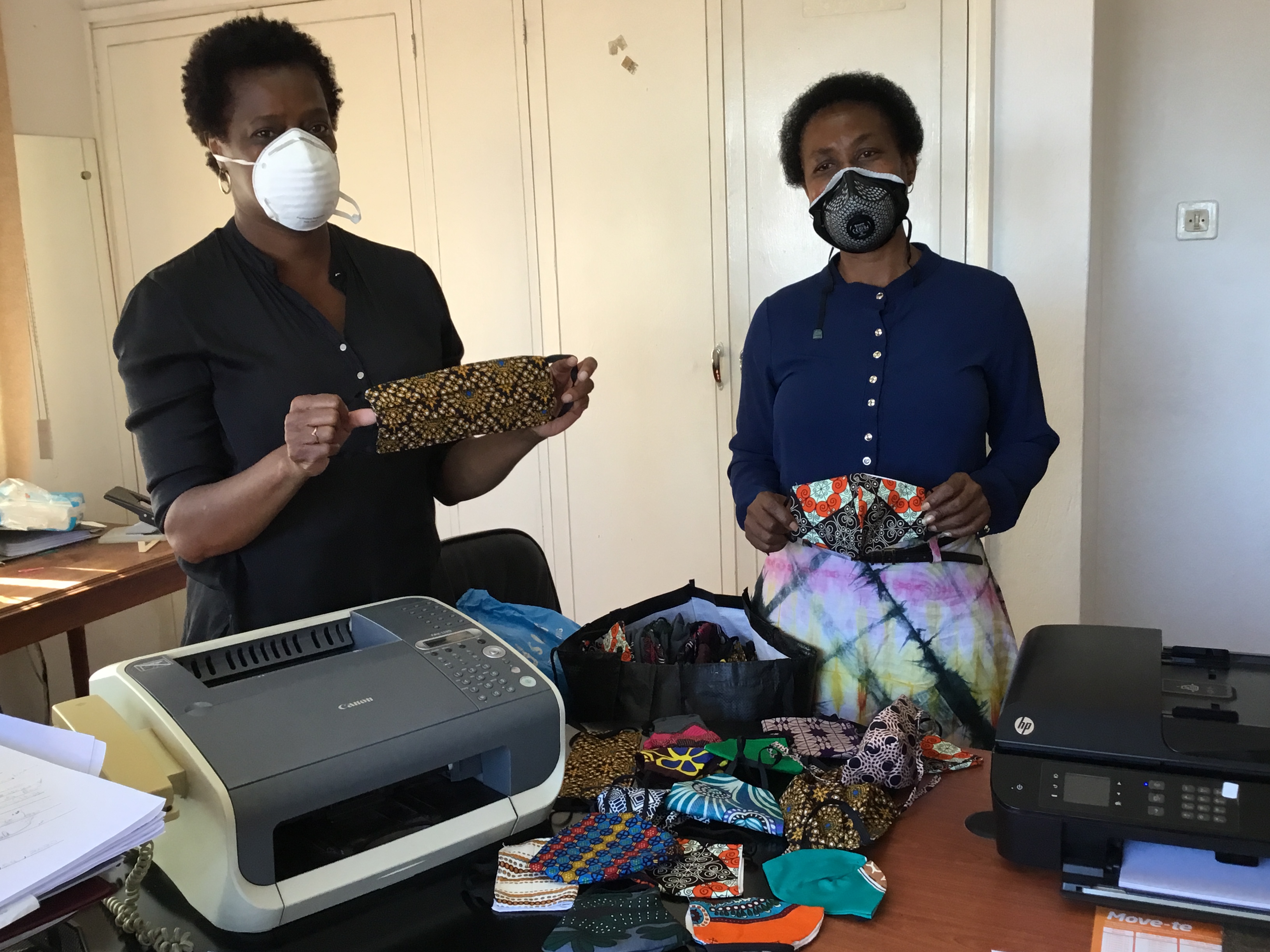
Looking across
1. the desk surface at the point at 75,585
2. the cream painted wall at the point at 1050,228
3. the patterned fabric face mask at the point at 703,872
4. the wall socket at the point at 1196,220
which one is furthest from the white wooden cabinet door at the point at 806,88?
the patterned fabric face mask at the point at 703,872

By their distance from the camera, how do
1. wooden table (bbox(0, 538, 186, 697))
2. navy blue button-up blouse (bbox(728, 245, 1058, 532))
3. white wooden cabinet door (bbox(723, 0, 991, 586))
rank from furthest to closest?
white wooden cabinet door (bbox(723, 0, 991, 586)), wooden table (bbox(0, 538, 186, 697)), navy blue button-up blouse (bbox(728, 245, 1058, 532))

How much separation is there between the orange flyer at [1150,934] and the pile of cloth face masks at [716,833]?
19 centimetres

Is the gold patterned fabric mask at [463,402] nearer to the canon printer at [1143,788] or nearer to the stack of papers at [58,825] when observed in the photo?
the stack of papers at [58,825]

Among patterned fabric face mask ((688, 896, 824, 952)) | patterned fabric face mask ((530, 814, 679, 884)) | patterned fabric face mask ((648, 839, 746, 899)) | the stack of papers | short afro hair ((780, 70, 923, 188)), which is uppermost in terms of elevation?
short afro hair ((780, 70, 923, 188))

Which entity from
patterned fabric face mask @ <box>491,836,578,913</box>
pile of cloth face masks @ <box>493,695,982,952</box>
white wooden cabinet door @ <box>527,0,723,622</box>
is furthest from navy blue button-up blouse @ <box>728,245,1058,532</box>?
white wooden cabinet door @ <box>527,0,723,622</box>

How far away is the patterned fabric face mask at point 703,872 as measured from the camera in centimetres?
103

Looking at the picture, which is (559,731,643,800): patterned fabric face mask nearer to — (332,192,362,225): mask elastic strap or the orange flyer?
the orange flyer

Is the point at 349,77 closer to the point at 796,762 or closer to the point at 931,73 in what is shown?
the point at 931,73

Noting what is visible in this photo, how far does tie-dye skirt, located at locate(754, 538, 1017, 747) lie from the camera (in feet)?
5.14

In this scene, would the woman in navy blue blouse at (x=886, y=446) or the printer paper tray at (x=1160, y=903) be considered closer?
the printer paper tray at (x=1160, y=903)

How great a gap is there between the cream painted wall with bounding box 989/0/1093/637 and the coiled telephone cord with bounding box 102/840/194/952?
2.26 m

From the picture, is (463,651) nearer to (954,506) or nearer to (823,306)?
(954,506)

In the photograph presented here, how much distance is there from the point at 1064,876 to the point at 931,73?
2.25m

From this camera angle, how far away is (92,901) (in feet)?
2.85
